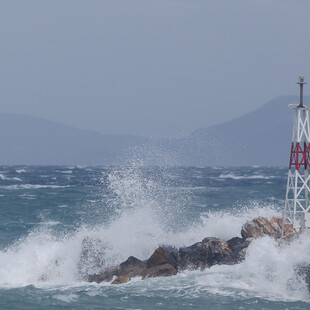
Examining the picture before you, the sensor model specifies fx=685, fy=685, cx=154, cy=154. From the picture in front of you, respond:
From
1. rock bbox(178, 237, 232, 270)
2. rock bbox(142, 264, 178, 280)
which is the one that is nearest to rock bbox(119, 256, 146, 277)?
rock bbox(142, 264, 178, 280)

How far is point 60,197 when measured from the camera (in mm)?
56688

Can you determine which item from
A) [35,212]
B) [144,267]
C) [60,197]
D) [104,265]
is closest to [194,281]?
[144,267]

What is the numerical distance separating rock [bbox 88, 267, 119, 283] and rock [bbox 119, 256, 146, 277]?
0.25 m

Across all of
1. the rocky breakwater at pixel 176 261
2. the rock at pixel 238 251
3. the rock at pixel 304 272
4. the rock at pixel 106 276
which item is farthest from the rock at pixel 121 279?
the rock at pixel 304 272

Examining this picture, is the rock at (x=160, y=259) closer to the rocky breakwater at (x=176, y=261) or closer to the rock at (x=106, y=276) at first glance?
the rocky breakwater at (x=176, y=261)

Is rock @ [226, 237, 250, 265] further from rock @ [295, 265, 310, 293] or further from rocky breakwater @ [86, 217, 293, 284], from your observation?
rock @ [295, 265, 310, 293]

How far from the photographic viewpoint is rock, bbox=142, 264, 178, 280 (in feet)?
83.1

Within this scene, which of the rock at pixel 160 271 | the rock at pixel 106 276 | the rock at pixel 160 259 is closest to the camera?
the rock at pixel 160 271

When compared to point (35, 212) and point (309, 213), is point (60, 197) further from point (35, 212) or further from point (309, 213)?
point (309, 213)

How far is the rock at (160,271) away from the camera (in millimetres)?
25328

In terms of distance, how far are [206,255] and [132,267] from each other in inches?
114

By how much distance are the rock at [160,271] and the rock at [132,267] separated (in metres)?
0.48

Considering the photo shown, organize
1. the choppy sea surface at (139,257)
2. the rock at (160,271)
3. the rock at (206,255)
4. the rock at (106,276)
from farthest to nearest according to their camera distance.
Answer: the rock at (206,255) < the rock at (106,276) < the rock at (160,271) < the choppy sea surface at (139,257)

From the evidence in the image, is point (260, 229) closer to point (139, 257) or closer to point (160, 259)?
point (160, 259)
